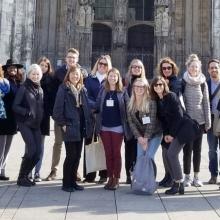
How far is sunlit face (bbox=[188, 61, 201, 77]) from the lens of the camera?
822 centimetres

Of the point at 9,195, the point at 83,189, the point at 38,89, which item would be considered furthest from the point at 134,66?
the point at 9,195

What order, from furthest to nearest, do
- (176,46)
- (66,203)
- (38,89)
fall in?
(176,46)
(38,89)
(66,203)

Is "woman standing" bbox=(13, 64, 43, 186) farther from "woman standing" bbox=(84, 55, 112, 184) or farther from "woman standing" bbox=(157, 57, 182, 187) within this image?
"woman standing" bbox=(157, 57, 182, 187)

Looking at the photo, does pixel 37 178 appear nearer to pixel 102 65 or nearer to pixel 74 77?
pixel 74 77

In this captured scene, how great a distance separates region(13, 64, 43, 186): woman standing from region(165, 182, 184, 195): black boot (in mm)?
2400

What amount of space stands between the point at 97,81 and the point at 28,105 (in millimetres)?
1396

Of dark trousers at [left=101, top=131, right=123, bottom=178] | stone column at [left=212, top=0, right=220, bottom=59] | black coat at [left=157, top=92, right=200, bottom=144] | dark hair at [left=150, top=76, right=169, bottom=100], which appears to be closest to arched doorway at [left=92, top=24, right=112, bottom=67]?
stone column at [left=212, top=0, right=220, bottom=59]

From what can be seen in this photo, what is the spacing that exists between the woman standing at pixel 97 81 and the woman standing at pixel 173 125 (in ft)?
4.11

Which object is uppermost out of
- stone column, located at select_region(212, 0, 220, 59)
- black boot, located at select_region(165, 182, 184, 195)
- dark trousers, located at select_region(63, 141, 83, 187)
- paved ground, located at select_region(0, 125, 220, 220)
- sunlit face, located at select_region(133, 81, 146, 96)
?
stone column, located at select_region(212, 0, 220, 59)

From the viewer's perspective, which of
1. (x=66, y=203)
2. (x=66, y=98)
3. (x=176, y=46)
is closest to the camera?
(x=66, y=203)

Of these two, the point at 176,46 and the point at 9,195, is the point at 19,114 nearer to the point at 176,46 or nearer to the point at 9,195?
the point at 9,195

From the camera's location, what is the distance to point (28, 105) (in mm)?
8242

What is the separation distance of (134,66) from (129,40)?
19921mm

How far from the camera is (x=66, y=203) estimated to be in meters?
7.04
